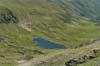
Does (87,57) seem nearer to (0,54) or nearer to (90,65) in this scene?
(90,65)

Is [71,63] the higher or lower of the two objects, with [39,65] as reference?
higher

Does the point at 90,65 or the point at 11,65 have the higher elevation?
the point at 90,65

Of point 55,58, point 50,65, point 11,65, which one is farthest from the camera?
point 11,65

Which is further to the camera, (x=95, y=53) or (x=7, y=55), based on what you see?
(x=7, y=55)

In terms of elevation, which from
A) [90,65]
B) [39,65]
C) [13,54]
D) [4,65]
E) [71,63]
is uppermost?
[90,65]

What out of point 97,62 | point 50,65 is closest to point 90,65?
point 97,62

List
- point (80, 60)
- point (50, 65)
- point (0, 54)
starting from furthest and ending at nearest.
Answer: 1. point (0, 54)
2. point (50, 65)
3. point (80, 60)

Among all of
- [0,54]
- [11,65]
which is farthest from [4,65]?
[0,54]

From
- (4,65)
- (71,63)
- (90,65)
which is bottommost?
(4,65)

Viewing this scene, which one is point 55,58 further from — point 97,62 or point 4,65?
point 4,65
